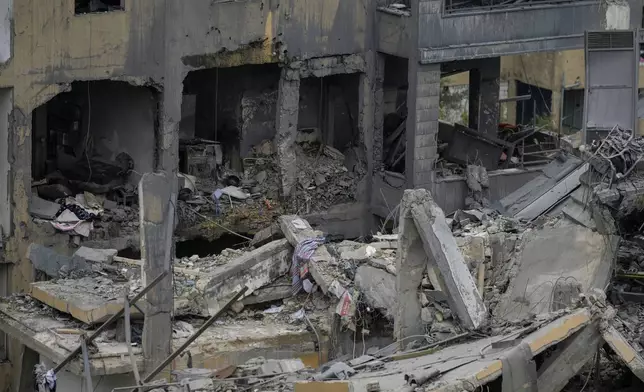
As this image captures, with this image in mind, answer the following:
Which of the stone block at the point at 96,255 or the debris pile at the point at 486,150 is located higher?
the debris pile at the point at 486,150

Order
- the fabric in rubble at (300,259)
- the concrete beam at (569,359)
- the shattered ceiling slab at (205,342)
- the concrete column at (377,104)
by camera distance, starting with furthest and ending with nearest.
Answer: the concrete column at (377,104)
the fabric in rubble at (300,259)
the shattered ceiling slab at (205,342)
the concrete beam at (569,359)

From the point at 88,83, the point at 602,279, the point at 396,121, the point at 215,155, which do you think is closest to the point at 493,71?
the point at 396,121

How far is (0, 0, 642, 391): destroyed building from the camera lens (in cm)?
2688

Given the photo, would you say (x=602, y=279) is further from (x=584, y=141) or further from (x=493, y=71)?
(x=493, y=71)

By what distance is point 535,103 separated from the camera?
44.8 m

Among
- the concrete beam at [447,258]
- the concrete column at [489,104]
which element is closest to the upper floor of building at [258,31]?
the concrete column at [489,104]

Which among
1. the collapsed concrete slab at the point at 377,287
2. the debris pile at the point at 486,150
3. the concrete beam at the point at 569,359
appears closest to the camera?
the concrete beam at the point at 569,359

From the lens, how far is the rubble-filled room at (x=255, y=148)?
3431cm

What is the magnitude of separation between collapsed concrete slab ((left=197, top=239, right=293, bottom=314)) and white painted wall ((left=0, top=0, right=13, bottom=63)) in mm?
5209

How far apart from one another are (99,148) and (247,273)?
7564 millimetres

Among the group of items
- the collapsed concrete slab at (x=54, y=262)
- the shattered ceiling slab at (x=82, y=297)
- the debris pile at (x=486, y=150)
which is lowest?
the shattered ceiling slab at (x=82, y=297)

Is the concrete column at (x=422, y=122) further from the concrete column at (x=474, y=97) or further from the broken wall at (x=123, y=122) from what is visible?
the broken wall at (x=123, y=122)

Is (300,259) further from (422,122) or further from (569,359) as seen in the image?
(422,122)

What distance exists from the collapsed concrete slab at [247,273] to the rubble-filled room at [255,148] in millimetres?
5928
